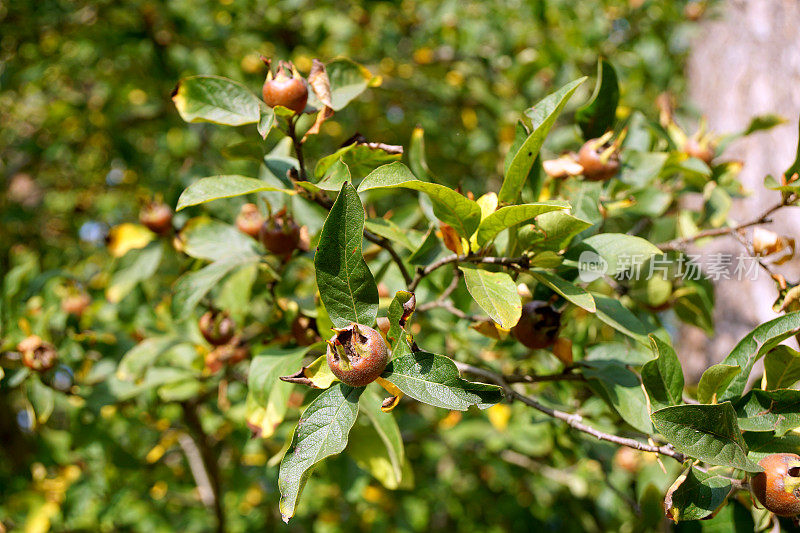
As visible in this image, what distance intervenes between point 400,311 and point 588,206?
16.6 inches

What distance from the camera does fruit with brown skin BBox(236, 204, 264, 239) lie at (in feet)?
3.63

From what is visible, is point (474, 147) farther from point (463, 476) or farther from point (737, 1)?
point (463, 476)

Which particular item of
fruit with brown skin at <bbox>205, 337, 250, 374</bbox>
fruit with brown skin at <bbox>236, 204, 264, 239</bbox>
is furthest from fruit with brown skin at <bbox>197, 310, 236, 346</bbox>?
fruit with brown skin at <bbox>236, 204, 264, 239</bbox>

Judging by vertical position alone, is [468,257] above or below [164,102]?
above

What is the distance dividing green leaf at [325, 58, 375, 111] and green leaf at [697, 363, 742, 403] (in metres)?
0.67

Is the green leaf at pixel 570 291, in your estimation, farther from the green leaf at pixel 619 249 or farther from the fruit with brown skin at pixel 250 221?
the fruit with brown skin at pixel 250 221

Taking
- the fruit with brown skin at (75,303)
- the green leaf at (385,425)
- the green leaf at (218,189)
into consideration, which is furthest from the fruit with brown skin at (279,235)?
the fruit with brown skin at (75,303)

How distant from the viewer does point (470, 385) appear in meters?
0.66

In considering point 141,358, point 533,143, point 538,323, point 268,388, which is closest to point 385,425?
point 268,388

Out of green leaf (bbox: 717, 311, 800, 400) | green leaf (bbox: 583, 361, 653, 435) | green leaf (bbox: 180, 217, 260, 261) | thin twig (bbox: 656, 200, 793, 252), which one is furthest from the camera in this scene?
green leaf (bbox: 180, 217, 260, 261)

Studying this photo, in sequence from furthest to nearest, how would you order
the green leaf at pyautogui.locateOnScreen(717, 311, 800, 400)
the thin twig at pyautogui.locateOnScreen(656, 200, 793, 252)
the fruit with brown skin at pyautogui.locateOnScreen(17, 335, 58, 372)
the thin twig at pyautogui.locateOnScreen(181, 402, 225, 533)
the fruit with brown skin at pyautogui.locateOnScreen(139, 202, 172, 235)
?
the thin twig at pyautogui.locateOnScreen(181, 402, 225, 533)
the fruit with brown skin at pyautogui.locateOnScreen(139, 202, 172, 235)
the fruit with brown skin at pyautogui.locateOnScreen(17, 335, 58, 372)
the thin twig at pyautogui.locateOnScreen(656, 200, 793, 252)
the green leaf at pyautogui.locateOnScreen(717, 311, 800, 400)

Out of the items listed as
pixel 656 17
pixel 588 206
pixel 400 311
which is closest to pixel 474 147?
pixel 656 17

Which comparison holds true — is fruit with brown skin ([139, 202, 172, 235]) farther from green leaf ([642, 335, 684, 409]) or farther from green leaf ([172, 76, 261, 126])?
green leaf ([642, 335, 684, 409])

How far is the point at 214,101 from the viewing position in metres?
0.85
